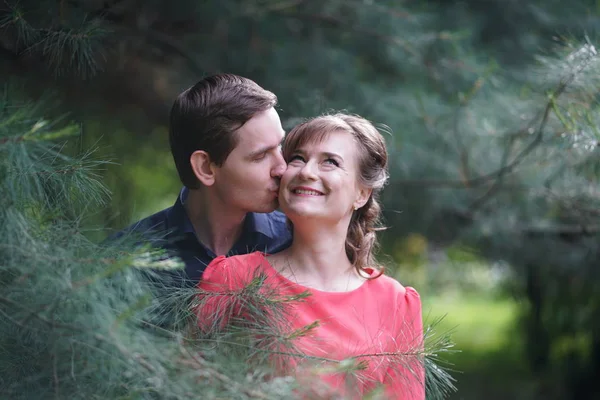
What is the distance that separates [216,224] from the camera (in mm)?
1799

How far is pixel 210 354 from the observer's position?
122 centimetres

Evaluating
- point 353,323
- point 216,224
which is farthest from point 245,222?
point 353,323

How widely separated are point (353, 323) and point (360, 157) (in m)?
0.37

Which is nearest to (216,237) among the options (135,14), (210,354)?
(210,354)

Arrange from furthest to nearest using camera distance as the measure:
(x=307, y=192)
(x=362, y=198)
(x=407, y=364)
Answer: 1. (x=362, y=198)
2. (x=307, y=192)
3. (x=407, y=364)

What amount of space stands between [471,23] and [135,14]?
168 centimetres

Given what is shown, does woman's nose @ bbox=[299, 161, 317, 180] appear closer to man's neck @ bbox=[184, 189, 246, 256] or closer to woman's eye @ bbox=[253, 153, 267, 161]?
woman's eye @ bbox=[253, 153, 267, 161]

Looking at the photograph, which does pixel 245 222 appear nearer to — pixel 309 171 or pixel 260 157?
pixel 260 157

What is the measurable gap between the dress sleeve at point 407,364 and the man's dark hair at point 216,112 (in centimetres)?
57

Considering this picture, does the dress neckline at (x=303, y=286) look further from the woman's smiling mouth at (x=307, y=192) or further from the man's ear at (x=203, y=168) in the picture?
the man's ear at (x=203, y=168)

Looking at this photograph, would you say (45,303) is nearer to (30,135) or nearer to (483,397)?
(30,135)

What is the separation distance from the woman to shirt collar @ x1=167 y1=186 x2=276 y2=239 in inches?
8.6

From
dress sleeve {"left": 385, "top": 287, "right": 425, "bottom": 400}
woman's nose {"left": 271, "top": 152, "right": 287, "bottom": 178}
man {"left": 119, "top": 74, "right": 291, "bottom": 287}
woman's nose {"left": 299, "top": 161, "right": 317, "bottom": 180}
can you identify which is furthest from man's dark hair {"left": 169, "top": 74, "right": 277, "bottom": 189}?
dress sleeve {"left": 385, "top": 287, "right": 425, "bottom": 400}

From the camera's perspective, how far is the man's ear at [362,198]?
1614 mm
